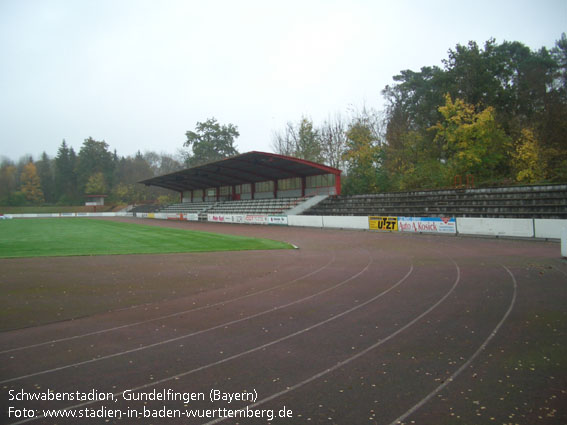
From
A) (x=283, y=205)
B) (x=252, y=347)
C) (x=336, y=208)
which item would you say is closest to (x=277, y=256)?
(x=252, y=347)

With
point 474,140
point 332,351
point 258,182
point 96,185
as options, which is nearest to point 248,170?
point 258,182

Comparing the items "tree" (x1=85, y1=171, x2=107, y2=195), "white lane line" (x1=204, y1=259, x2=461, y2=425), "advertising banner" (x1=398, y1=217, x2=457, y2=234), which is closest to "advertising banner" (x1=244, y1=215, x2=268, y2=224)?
"advertising banner" (x1=398, y1=217, x2=457, y2=234)

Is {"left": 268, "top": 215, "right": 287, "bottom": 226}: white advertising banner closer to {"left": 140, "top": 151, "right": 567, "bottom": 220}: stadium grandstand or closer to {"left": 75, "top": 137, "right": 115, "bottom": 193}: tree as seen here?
{"left": 140, "top": 151, "right": 567, "bottom": 220}: stadium grandstand

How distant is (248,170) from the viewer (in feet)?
160

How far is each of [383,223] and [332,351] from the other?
2327 cm

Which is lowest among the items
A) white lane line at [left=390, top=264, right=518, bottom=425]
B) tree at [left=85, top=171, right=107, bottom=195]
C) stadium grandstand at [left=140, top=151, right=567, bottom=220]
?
white lane line at [left=390, top=264, right=518, bottom=425]

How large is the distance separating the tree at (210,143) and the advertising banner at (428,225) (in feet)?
235

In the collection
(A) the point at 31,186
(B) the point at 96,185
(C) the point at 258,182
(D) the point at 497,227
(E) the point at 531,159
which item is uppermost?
(A) the point at 31,186

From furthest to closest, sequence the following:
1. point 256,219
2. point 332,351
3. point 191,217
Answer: point 191,217 < point 256,219 < point 332,351

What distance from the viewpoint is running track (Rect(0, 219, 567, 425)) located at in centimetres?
401

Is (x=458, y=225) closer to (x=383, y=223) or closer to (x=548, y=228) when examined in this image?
(x=548, y=228)

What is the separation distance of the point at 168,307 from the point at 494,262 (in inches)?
461

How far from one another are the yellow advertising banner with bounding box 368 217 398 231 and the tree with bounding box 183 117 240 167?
68.7 m

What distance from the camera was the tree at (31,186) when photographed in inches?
3811
